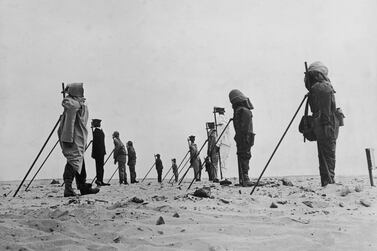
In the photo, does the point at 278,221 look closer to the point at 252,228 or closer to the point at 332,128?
the point at 252,228

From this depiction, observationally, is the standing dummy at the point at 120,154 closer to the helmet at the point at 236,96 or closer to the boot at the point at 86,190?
the helmet at the point at 236,96

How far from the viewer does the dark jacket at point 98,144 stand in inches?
445

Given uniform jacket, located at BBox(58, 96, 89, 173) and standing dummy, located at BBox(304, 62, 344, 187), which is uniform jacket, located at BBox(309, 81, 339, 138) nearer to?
standing dummy, located at BBox(304, 62, 344, 187)

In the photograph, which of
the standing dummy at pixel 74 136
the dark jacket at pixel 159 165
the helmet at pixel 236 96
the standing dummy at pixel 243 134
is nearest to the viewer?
the standing dummy at pixel 74 136

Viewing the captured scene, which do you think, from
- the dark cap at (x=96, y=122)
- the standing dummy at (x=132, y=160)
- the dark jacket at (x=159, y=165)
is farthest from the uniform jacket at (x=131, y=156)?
the dark cap at (x=96, y=122)

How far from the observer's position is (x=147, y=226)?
380cm

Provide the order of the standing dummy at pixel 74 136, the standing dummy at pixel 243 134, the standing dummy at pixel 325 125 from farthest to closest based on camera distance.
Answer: the standing dummy at pixel 243 134, the standing dummy at pixel 325 125, the standing dummy at pixel 74 136

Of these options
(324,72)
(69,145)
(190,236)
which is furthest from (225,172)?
(190,236)

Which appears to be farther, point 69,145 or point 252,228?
point 69,145

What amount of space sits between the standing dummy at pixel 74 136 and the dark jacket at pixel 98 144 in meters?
3.94

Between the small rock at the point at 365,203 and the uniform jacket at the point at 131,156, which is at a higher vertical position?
the uniform jacket at the point at 131,156

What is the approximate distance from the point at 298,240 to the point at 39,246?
6.44 feet

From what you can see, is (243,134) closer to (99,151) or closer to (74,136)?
(74,136)

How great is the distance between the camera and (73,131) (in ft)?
23.4
